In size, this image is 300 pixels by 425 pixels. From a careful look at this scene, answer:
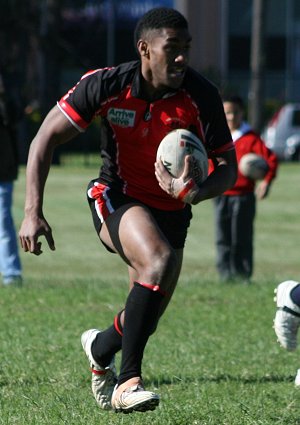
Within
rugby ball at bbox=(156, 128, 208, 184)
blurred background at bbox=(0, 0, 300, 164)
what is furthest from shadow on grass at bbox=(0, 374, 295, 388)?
blurred background at bbox=(0, 0, 300, 164)

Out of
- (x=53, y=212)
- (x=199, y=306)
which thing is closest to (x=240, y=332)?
(x=199, y=306)

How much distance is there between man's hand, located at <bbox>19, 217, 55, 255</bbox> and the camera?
19.1 ft

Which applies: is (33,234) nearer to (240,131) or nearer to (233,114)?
(233,114)

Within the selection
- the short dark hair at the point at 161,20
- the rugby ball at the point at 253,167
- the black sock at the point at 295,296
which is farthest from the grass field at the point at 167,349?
the short dark hair at the point at 161,20

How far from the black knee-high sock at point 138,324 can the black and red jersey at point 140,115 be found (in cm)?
66

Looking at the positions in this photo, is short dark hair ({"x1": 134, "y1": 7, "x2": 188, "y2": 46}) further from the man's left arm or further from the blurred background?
the blurred background

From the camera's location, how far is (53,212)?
21.5 meters

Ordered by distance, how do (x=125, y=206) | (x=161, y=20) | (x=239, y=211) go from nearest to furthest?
(x=161, y=20) → (x=125, y=206) → (x=239, y=211)

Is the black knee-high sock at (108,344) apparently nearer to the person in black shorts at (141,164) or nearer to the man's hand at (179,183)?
the person in black shorts at (141,164)

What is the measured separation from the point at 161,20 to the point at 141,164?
2.46ft

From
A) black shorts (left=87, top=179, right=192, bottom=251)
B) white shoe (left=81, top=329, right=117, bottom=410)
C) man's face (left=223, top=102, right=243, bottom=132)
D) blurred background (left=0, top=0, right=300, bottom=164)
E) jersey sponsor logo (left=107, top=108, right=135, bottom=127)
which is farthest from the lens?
blurred background (left=0, top=0, right=300, bottom=164)

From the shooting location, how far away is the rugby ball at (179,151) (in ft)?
19.2

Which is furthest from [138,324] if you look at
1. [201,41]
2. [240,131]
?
[201,41]

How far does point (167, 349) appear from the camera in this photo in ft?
27.3
